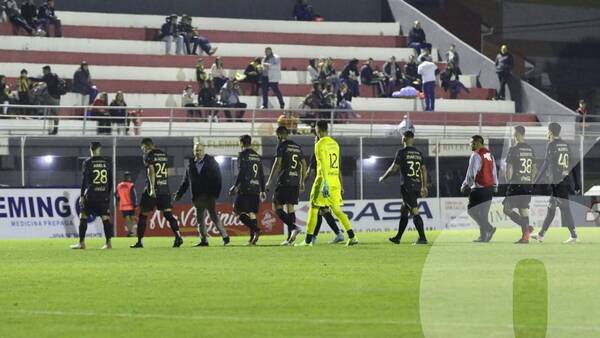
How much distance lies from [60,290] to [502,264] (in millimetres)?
6443

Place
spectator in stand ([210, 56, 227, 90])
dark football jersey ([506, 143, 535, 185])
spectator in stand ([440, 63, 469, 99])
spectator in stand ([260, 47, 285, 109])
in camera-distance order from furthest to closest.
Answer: spectator in stand ([440, 63, 469, 99]), spectator in stand ([260, 47, 285, 109]), spectator in stand ([210, 56, 227, 90]), dark football jersey ([506, 143, 535, 185])

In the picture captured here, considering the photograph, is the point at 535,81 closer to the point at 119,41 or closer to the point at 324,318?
the point at 119,41

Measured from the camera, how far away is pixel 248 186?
26.1 metres

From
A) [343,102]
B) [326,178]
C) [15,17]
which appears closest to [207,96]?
[343,102]

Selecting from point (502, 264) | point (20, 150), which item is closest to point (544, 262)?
point (502, 264)

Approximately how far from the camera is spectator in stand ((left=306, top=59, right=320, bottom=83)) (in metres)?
46.7

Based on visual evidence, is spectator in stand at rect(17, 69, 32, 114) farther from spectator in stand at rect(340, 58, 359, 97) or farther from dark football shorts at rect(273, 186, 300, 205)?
dark football shorts at rect(273, 186, 300, 205)

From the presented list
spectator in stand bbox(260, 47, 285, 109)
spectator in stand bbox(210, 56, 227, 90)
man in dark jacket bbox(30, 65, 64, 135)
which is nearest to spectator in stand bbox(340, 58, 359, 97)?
spectator in stand bbox(260, 47, 285, 109)

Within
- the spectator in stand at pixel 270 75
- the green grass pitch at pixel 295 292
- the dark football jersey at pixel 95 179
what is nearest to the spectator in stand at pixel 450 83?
the spectator in stand at pixel 270 75

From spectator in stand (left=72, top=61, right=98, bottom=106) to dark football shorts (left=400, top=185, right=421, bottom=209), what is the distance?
63.7 ft

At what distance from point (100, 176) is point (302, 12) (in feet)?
91.5

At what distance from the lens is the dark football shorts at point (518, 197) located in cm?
2552

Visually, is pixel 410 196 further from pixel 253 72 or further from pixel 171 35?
pixel 171 35

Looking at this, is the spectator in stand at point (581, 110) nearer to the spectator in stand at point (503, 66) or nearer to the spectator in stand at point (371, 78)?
the spectator in stand at point (503, 66)
